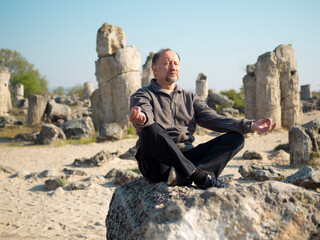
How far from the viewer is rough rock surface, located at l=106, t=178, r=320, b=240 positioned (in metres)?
1.78

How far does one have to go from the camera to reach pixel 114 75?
14.3 m

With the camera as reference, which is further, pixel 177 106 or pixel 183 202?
pixel 177 106

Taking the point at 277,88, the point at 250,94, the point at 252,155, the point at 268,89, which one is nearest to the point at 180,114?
the point at 252,155

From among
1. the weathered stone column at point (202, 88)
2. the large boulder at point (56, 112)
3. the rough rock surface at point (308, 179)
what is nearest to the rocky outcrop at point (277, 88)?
the weathered stone column at point (202, 88)

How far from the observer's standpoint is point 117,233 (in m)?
2.55

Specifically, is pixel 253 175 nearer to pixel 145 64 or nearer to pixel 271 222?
pixel 271 222

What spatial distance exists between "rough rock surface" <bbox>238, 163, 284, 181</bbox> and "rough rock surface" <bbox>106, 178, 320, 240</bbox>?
4.26 metres

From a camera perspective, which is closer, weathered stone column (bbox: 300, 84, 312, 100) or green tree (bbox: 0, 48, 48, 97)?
weathered stone column (bbox: 300, 84, 312, 100)

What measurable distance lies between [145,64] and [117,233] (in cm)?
1973

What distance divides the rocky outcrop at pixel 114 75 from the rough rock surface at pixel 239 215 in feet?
39.8

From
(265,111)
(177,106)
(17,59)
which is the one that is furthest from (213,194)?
(17,59)

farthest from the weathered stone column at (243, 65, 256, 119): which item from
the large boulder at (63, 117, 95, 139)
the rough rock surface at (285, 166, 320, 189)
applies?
the rough rock surface at (285, 166, 320, 189)

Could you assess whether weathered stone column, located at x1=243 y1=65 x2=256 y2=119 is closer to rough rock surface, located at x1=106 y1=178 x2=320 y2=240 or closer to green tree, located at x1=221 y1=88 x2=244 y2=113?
green tree, located at x1=221 y1=88 x2=244 y2=113

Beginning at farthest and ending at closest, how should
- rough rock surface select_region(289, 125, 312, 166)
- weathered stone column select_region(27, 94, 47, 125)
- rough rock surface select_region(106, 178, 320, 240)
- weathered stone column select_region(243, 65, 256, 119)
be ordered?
weathered stone column select_region(27, 94, 47, 125)
weathered stone column select_region(243, 65, 256, 119)
rough rock surface select_region(289, 125, 312, 166)
rough rock surface select_region(106, 178, 320, 240)
